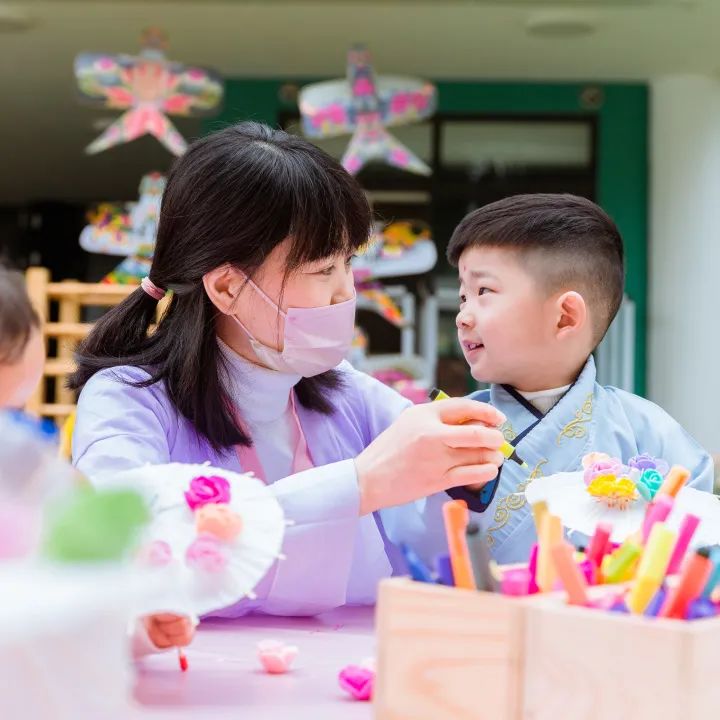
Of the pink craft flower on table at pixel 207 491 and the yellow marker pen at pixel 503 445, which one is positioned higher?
the pink craft flower on table at pixel 207 491

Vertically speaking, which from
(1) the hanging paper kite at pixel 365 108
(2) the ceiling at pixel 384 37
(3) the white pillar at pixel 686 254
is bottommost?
(3) the white pillar at pixel 686 254

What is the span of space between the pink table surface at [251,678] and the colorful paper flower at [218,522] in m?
0.12

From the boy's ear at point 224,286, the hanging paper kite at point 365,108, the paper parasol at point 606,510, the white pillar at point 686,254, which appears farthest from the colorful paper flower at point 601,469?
the white pillar at point 686,254

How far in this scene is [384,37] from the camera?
646cm

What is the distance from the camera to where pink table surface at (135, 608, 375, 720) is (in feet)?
2.62

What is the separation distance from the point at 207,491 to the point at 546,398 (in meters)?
0.78

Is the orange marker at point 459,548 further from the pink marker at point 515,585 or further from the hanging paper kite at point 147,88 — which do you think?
the hanging paper kite at point 147,88

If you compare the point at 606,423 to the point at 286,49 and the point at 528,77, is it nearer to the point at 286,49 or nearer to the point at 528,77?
the point at 286,49

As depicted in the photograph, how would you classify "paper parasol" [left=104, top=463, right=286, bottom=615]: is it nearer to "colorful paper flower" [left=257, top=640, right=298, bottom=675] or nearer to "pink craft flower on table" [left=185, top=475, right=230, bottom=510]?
"pink craft flower on table" [left=185, top=475, right=230, bottom=510]

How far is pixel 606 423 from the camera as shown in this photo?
149cm

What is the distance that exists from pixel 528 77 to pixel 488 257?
5.84 m

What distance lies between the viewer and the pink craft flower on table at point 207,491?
2.67 ft

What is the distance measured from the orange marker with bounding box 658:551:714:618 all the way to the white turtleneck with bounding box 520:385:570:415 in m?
0.91

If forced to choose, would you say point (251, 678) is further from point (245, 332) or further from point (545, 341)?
point (545, 341)
